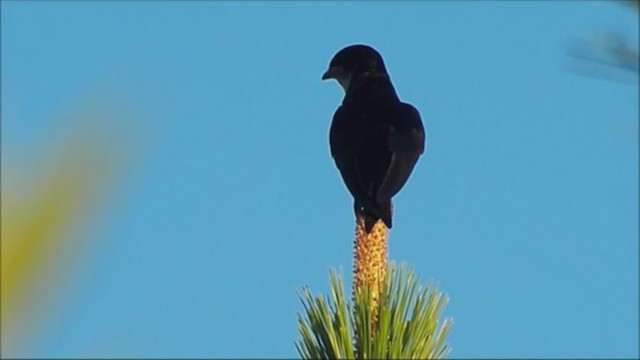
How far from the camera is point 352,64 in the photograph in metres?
6.11

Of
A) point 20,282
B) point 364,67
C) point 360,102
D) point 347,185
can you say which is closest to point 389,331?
point 20,282

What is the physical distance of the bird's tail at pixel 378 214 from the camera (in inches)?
136

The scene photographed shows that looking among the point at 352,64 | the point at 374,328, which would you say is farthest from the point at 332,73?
the point at 374,328

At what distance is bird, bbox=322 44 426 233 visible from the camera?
437 centimetres

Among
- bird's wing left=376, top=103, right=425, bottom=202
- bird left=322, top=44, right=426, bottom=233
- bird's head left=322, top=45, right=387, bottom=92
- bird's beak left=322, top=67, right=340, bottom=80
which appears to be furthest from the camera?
bird's beak left=322, top=67, right=340, bottom=80

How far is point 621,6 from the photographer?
1141mm

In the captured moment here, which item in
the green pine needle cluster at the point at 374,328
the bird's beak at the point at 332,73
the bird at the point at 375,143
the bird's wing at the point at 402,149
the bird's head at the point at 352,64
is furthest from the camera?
the bird's beak at the point at 332,73

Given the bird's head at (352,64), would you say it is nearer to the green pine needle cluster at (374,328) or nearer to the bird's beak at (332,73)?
the bird's beak at (332,73)

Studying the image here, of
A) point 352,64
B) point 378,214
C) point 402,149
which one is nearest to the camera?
point 378,214

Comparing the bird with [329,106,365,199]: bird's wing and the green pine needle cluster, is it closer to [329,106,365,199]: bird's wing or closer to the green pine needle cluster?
[329,106,365,199]: bird's wing

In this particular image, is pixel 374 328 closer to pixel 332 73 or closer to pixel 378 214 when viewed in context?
pixel 378 214

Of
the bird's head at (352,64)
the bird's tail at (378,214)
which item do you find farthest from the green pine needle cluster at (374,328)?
the bird's head at (352,64)

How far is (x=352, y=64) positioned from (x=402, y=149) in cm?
147

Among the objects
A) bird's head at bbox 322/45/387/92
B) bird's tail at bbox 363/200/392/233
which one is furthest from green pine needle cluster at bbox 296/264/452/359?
bird's head at bbox 322/45/387/92
